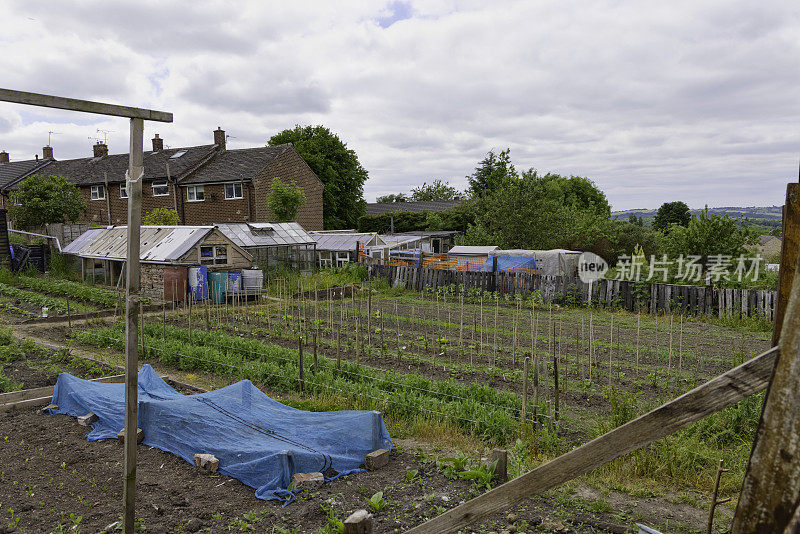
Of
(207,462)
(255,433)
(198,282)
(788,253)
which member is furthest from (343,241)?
(788,253)

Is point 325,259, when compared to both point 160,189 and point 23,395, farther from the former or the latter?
point 23,395

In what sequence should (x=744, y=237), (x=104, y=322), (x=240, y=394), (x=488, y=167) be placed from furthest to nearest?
(x=488, y=167) < (x=744, y=237) < (x=104, y=322) < (x=240, y=394)

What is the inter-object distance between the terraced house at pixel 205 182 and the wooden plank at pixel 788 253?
103 ft

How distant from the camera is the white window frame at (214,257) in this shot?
19.5 meters

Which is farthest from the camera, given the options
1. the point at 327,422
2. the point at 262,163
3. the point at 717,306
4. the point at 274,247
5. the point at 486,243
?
the point at 262,163

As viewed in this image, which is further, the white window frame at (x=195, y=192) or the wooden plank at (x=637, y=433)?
the white window frame at (x=195, y=192)

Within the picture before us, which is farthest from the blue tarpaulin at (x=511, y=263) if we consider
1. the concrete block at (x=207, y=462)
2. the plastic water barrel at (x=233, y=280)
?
the concrete block at (x=207, y=462)

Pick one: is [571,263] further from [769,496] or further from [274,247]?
[769,496]

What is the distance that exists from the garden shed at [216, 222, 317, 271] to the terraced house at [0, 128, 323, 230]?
8873mm

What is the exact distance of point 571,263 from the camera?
22766 millimetres

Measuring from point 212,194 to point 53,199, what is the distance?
8.15 meters

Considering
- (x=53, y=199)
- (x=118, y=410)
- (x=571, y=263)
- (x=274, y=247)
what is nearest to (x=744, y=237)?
(x=571, y=263)

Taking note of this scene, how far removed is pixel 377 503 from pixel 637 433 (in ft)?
10.8

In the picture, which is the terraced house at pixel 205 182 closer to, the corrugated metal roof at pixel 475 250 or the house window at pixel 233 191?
the house window at pixel 233 191
